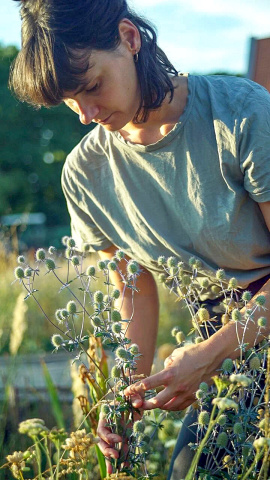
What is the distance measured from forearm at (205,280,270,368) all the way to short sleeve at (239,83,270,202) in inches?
11.9

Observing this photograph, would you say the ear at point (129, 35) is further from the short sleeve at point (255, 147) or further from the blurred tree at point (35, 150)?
the blurred tree at point (35, 150)

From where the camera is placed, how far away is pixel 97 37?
6.61 feet

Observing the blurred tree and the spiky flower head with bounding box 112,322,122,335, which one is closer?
the spiky flower head with bounding box 112,322,122,335

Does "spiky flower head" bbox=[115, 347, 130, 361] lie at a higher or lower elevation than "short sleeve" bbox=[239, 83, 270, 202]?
lower

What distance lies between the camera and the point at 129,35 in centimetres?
214

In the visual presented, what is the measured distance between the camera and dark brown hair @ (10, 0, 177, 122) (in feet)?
6.46

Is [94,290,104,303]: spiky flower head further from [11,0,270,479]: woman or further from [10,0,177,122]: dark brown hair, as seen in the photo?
[10,0,177,122]: dark brown hair

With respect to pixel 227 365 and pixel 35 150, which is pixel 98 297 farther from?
pixel 35 150

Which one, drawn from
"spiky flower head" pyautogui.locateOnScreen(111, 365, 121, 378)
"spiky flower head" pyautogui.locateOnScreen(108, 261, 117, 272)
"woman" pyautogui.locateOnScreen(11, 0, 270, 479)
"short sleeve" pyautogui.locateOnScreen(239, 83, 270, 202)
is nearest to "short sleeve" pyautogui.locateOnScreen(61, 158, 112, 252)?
"woman" pyautogui.locateOnScreen(11, 0, 270, 479)

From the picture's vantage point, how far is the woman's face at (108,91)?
2.02m

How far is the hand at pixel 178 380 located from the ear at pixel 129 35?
3.01 ft

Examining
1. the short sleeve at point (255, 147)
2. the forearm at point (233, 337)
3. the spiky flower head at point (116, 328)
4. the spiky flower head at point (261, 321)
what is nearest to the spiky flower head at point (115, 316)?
the spiky flower head at point (116, 328)

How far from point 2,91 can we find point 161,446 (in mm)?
28880

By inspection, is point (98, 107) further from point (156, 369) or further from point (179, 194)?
point (156, 369)
